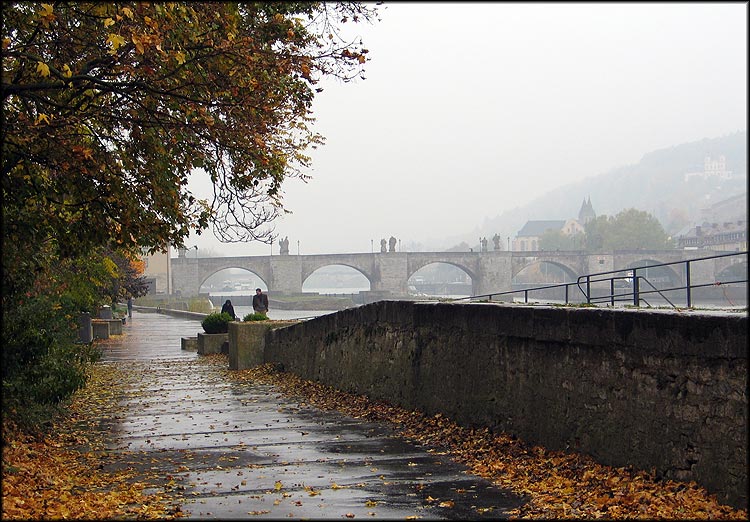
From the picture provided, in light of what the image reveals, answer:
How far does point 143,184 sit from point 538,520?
529 centimetres

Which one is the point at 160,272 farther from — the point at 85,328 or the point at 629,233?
the point at 85,328

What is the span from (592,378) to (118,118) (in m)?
4.61

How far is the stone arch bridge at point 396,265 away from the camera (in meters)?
110

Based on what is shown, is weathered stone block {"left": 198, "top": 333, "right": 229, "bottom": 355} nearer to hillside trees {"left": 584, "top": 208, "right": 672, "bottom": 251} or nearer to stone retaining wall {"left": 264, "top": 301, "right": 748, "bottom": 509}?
stone retaining wall {"left": 264, "top": 301, "right": 748, "bottom": 509}

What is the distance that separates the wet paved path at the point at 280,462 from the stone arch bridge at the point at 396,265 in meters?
94.5

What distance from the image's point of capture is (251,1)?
662 cm

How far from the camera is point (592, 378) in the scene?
691 centimetres

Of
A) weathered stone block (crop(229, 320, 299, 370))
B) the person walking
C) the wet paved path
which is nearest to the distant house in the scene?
the wet paved path

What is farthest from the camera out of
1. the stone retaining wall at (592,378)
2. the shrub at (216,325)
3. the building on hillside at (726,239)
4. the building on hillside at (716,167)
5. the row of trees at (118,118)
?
the building on hillside at (716,167)

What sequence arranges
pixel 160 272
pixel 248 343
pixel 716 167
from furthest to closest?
1. pixel 716 167
2. pixel 160 272
3. pixel 248 343

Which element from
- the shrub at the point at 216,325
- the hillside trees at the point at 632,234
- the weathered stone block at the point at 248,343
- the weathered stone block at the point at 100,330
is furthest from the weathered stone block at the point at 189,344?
the hillside trees at the point at 632,234

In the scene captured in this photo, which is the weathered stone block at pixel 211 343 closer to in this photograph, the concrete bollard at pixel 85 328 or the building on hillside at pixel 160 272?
the concrete bollard at pixel 85 328

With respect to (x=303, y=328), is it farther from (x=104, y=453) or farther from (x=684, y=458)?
(x=684, y=458)

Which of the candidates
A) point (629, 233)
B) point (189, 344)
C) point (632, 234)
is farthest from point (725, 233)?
point (629, 233)
